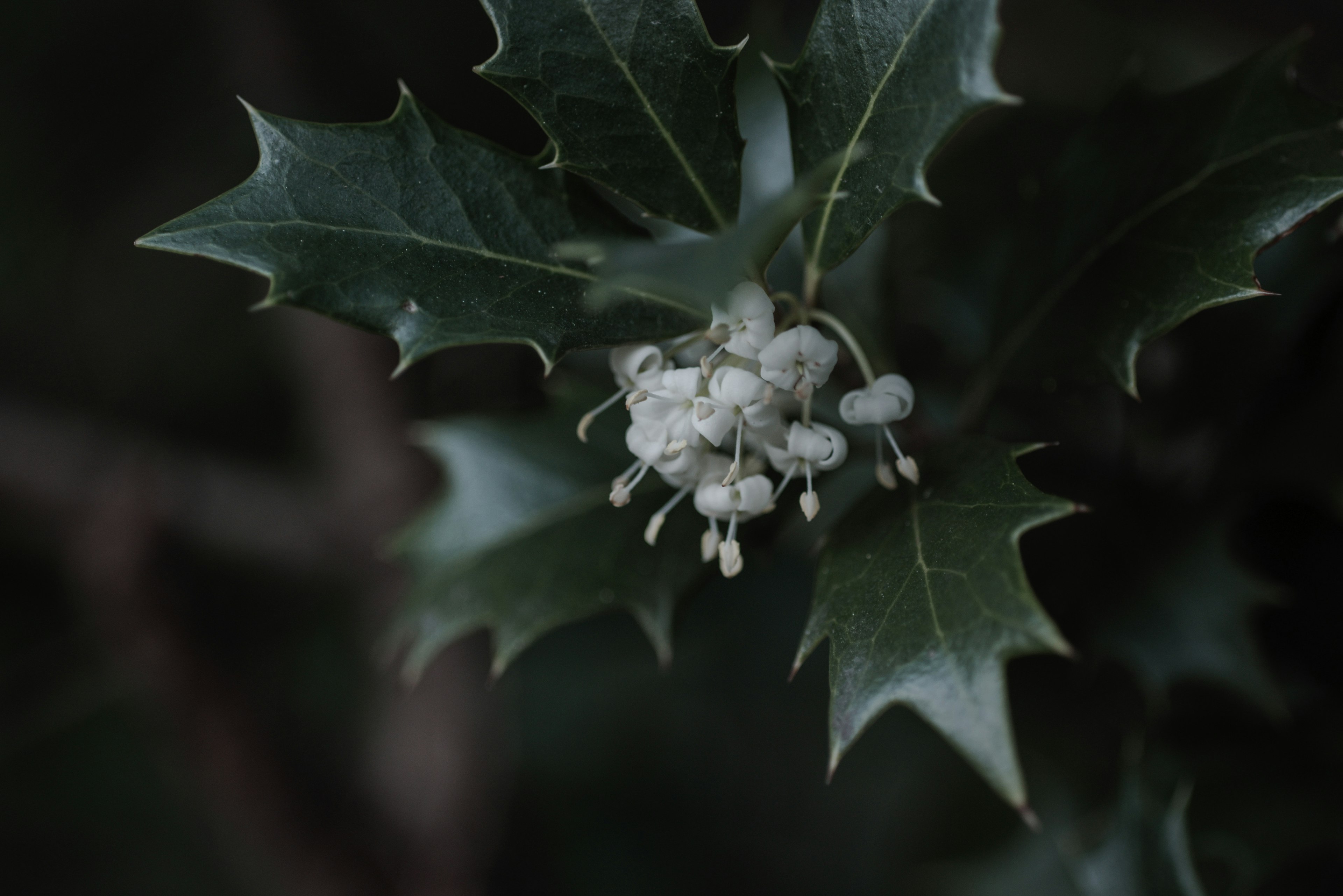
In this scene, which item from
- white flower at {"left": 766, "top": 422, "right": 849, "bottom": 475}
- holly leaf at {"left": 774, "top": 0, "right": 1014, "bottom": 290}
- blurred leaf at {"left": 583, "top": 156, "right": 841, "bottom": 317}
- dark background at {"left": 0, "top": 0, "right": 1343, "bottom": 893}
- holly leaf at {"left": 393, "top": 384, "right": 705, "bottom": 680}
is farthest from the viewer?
dark background at {"left": 0, "top": 0, "right": 1343, "bottom": 893}

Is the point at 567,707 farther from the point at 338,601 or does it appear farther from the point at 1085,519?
the point at 1085,519

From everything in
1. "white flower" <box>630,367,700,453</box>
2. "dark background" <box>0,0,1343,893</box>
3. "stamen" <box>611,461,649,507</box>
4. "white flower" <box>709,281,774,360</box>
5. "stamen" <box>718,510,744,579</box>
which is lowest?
"dark background" <box>0,0,1343,893</box>

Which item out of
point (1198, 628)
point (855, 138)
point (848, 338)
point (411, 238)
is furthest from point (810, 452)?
point (1198, 628)

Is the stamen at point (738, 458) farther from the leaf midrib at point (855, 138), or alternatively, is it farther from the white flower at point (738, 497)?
the leaf midrib at point (855, 138)

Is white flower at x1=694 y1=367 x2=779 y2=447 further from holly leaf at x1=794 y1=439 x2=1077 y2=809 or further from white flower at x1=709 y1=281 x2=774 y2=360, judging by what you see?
holly leaf at x1=794 y1=439 x2=1077 y2=809

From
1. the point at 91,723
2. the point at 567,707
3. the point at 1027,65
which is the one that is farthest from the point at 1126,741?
the point at 91,723

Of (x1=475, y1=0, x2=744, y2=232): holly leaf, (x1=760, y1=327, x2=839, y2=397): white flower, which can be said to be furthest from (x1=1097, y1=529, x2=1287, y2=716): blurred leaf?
(x1=475, y1=0, x2=744, y2=232): holly leaf

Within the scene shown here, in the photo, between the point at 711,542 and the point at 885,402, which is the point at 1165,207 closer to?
the point at 885,402
